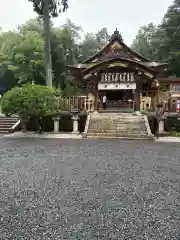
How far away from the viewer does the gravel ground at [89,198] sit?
3262 mm

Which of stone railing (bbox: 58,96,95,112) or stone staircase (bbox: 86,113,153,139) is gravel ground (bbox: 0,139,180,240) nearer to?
stone staircase (bbox: 86,113,153,139)

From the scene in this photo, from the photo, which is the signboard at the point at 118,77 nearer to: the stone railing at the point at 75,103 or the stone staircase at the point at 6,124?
the stone railing at the point at 75,103

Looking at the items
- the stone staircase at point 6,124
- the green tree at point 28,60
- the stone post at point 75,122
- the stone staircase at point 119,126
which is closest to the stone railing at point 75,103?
the stone post at point 75,122

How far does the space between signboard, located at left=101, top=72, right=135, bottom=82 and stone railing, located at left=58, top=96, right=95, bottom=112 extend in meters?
2.25

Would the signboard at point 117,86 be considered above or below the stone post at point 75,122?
above

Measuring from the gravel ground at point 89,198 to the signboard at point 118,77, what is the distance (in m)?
11.1

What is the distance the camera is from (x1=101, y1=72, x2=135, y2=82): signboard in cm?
1833

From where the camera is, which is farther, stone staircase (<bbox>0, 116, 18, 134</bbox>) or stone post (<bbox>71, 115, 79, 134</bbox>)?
stone staircase (<bbox>0, 116, 18, 134</bbox>)

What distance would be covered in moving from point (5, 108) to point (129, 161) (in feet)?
31.6

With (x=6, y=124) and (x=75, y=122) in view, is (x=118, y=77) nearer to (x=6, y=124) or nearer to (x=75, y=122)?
(x=75, y=122)

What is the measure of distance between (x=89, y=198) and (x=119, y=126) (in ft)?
36.0

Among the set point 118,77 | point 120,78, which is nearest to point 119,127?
point 120,78

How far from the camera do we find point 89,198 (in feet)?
14.6

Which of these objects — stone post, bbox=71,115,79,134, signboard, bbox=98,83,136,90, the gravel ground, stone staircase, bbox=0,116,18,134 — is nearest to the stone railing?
stone post, bbox=71,115,79,134
